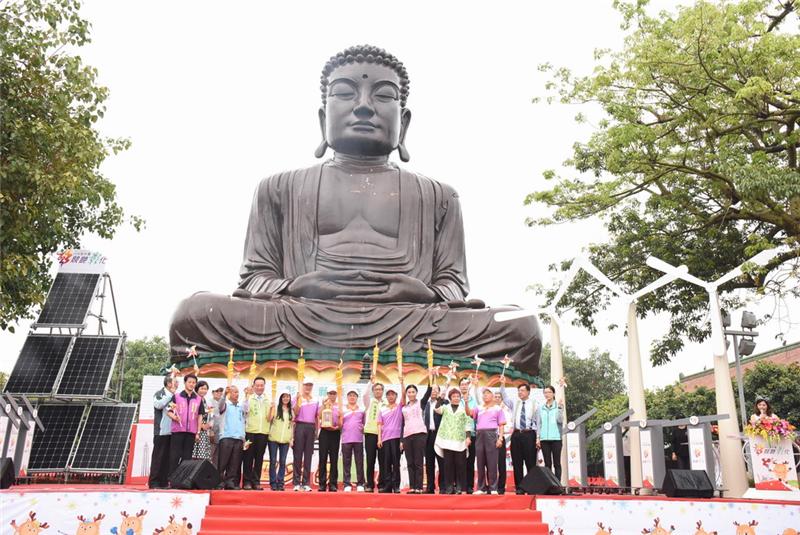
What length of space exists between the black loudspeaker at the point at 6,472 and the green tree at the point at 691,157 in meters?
10.1

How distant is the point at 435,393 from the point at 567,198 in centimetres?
799

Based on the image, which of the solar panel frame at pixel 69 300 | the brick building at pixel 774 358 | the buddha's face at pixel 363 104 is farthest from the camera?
the brick building at pixel 774 358

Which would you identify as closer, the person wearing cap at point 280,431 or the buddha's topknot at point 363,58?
the person wearing cap at point 280,431

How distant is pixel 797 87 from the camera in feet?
39.9

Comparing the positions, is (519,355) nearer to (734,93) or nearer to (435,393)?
(435,393)

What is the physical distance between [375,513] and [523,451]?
1938 mm

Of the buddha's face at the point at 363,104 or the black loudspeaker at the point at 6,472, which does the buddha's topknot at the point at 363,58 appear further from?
the black loudspeaker at the point at 6,472

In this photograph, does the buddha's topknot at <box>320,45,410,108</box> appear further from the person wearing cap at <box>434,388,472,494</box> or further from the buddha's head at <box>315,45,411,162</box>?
the person wearing cap at <box>434,388,472,494</box>

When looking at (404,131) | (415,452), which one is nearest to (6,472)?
(415,452)

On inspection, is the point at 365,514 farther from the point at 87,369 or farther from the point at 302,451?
the point at 87,369

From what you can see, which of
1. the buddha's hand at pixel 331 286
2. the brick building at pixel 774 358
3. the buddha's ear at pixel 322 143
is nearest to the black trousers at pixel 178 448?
the buddha's hand at pixel 331 286

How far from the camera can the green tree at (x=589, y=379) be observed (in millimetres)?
33969

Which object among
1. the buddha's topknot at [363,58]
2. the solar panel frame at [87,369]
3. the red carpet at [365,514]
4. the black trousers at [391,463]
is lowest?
the red carpet at [365,514]

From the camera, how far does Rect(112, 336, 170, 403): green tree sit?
102ft
